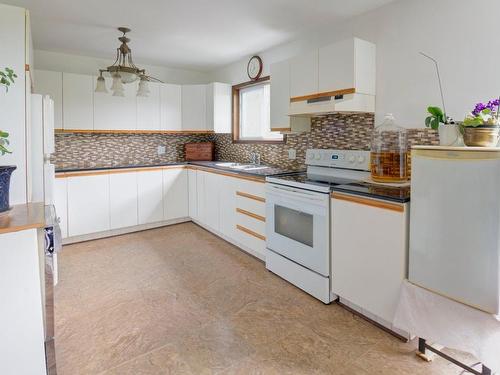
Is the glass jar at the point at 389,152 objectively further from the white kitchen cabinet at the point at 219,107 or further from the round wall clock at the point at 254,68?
the white kitchen cabinet at the point at 219,107

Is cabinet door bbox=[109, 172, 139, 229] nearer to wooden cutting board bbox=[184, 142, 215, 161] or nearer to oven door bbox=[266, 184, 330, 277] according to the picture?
wooden cutting board bbox=[184, 142, 215, 161]

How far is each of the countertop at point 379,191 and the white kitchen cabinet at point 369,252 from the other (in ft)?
0.11

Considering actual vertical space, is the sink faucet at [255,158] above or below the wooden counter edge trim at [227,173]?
above

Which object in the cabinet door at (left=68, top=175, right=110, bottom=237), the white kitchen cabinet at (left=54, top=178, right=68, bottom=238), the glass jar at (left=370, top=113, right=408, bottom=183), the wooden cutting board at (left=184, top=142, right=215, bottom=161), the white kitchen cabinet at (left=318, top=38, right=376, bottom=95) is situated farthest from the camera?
the wooden cutting board at (left=184, top=142, right=215, bottom=161)

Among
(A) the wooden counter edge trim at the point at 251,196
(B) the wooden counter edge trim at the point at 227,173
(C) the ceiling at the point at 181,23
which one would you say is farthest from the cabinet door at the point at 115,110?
(A) the wooden counter edge trim at the point at 251,196

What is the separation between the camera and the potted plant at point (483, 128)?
1.70 m

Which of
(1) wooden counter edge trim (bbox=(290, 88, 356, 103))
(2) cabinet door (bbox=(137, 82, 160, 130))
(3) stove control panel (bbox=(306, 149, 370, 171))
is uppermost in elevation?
(2) cabinet door (bbox=(137, 82, 160, 130))

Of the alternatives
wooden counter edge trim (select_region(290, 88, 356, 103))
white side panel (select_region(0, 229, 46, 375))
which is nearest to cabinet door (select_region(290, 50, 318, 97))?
wooden counter edge trim (select_region(290, 88, 356, 103))

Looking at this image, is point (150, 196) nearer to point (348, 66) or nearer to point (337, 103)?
point (337, 103)

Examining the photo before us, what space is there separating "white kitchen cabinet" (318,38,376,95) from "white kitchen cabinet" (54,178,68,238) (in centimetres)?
301

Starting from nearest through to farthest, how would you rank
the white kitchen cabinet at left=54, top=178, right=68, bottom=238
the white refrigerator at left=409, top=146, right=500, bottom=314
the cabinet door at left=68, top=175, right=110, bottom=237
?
the white refrigerator at left=409, top=146, right=500, bottom=314 < the white kitchen cabinet at left=54, top=178, right=68, bottom=238 < the cabinet door at left=68, top=175, right=110, bottom=237

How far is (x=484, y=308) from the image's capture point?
1.61 m

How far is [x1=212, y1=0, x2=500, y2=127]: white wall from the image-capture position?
2.03 meters

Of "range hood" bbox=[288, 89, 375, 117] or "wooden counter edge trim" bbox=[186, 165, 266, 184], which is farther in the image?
"wooden counter edge trim" bbox=[186, 165, 266, 184]
